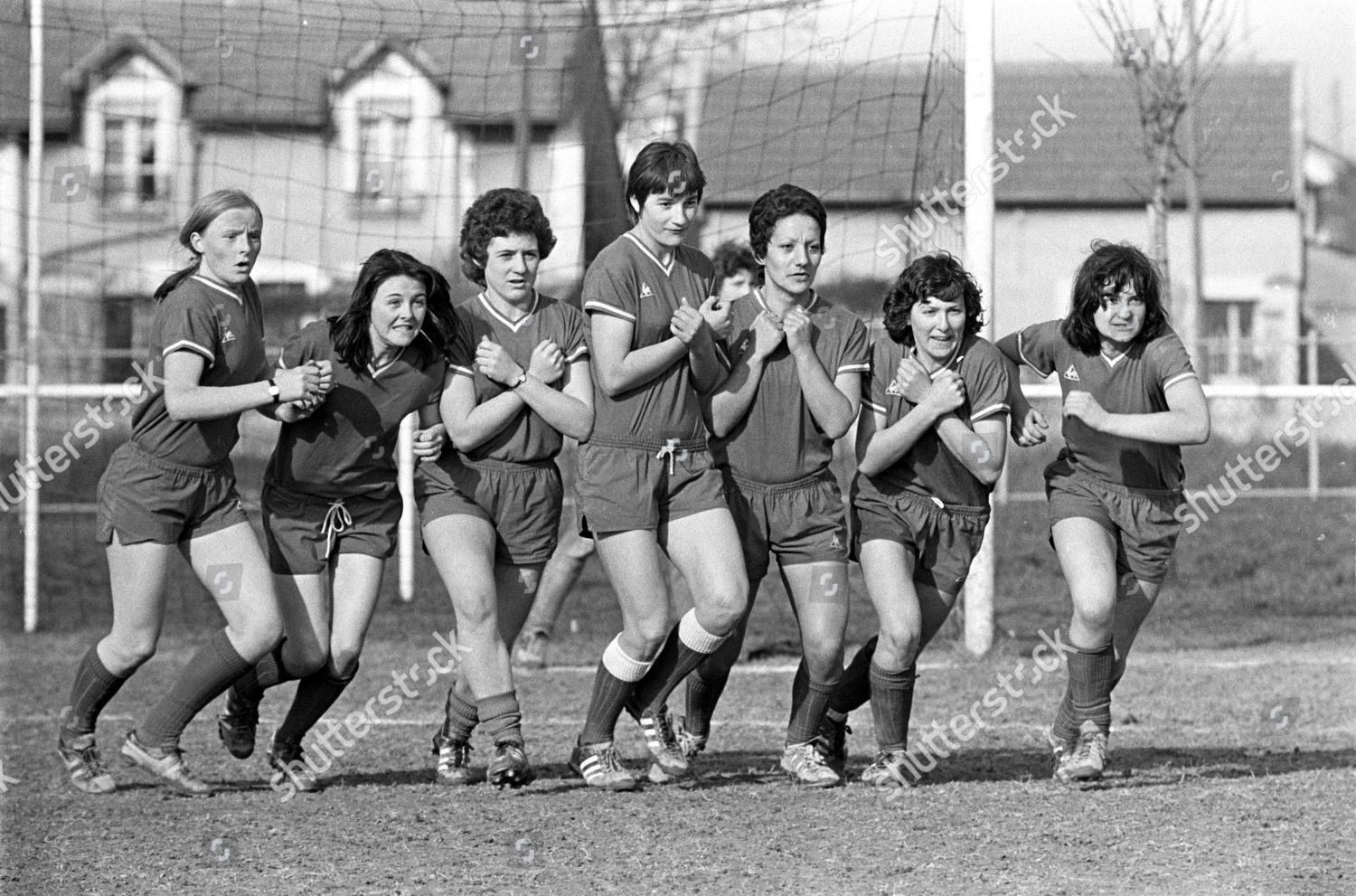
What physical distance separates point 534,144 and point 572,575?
7.67 metres

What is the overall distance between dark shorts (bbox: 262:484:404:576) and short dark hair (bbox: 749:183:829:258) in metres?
1.48

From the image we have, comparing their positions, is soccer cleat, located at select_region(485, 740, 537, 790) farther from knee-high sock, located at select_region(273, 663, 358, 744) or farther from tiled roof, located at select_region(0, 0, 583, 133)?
tiled roof, located at select_region(0, 0, 583, 133)

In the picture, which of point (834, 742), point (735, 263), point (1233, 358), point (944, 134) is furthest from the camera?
point (1233, 358)

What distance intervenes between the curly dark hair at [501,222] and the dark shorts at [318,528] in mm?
863

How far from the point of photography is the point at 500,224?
5414mm

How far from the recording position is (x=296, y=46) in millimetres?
14008

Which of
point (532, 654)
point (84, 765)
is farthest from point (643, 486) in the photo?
point (532, 654)

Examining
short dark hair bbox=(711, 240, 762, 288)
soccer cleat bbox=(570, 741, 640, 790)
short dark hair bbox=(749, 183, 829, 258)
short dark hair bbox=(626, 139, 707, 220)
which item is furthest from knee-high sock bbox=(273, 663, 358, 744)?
short dark hair bbox=(711, 240, 762, 288)

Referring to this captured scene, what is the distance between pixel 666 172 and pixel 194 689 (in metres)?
2.20

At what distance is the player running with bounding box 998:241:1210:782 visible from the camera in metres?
5.43

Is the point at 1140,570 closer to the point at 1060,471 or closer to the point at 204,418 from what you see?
the point at 1060,471

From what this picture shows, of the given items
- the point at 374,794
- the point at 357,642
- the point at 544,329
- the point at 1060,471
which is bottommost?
the point at 374,794

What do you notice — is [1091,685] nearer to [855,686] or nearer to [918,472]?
[855,686]

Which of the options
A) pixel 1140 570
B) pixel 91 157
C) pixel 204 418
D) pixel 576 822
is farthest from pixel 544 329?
pixel 91 157
